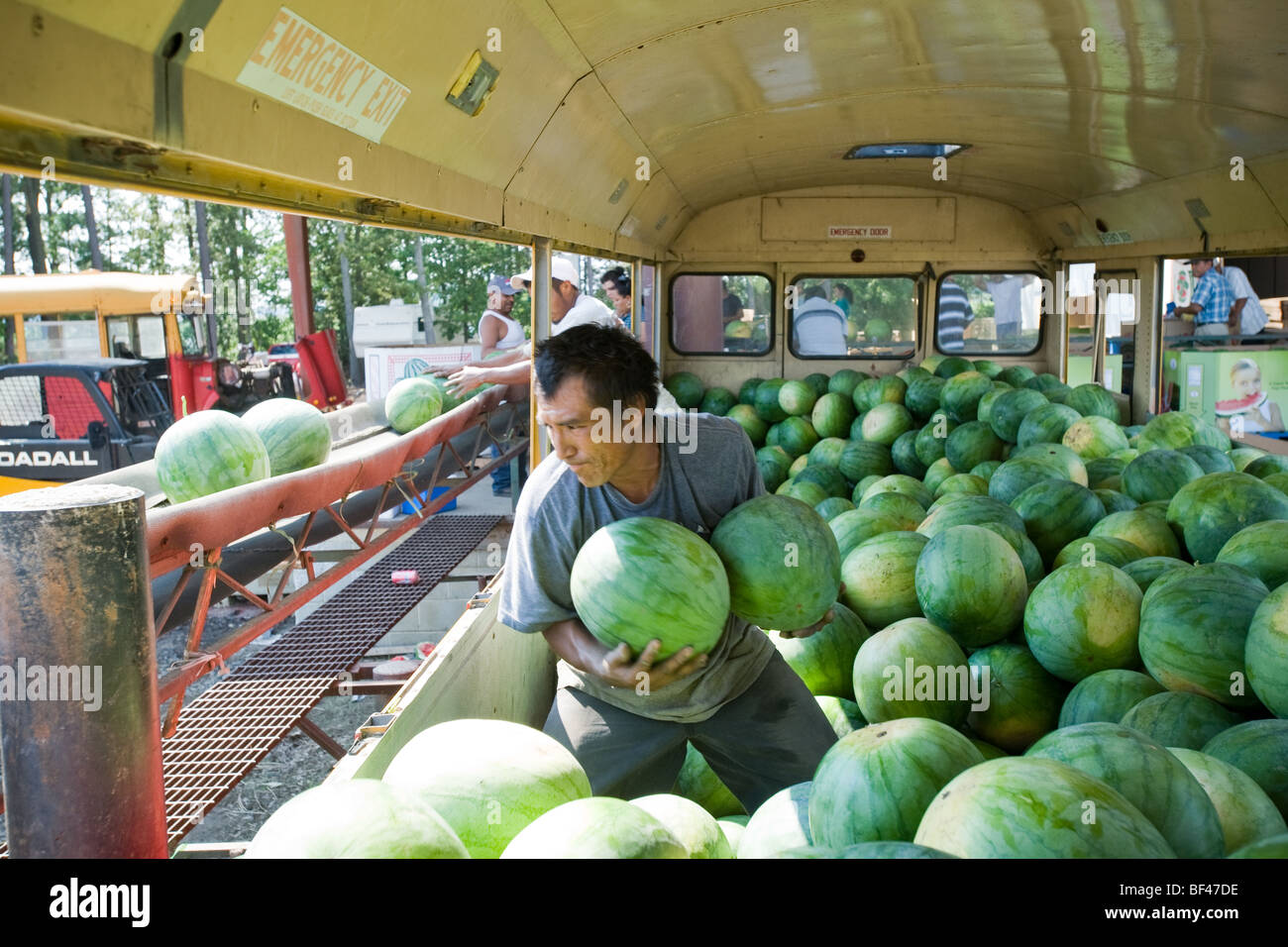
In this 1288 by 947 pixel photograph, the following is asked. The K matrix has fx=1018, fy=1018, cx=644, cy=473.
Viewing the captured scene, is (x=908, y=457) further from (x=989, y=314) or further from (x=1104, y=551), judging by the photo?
(x=1104, y=551)

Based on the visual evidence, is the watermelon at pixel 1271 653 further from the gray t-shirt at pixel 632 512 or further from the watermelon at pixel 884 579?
the gray t-shirt at pixel 632 512

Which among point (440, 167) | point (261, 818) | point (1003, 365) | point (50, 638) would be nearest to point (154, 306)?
point (261, 818)

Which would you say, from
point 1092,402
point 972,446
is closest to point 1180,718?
point 972,446

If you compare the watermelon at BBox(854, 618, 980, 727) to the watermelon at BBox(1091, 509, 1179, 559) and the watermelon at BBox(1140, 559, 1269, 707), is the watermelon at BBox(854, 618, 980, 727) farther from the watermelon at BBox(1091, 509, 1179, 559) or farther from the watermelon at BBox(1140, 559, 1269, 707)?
the watermelon at BBox(1091, 509, 1179, 559)

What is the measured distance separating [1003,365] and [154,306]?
10.7 meters

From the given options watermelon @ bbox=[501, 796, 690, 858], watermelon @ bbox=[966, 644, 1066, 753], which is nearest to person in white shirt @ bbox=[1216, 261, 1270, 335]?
watermelon @ bbox=[966, 644, 1066, 753]

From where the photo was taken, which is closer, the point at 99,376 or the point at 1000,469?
the point at 1000,469

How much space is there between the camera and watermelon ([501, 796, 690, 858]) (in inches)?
59.9

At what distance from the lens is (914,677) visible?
2.81m

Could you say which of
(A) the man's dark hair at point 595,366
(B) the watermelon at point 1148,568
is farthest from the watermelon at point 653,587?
(B) the watermelon at point 1148,568

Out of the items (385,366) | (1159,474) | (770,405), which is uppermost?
(385,366)

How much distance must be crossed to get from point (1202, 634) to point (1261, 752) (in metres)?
0.50

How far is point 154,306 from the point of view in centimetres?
1310
